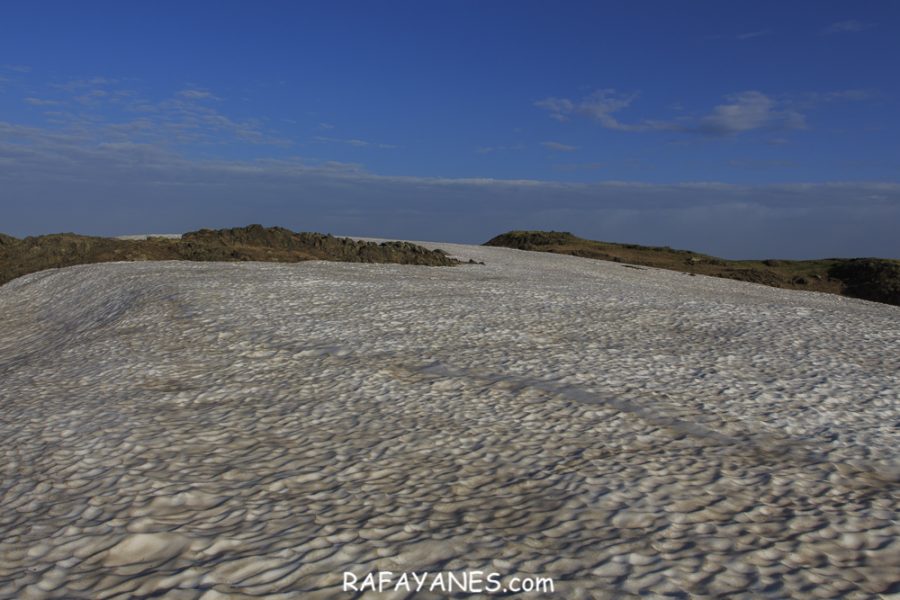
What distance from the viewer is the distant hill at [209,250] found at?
23438mm

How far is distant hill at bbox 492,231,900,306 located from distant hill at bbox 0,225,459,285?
12920 millimetres

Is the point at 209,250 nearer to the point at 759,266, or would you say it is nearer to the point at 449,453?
the point at 449,453

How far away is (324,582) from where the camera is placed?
383cm

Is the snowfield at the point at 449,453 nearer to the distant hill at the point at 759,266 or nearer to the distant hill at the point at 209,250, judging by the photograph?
the distant hill at the point at 209,250

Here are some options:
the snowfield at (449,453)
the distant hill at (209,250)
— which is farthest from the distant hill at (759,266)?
the snowfield at (449,453)

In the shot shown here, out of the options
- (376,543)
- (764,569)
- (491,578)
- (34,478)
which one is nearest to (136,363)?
(34,478)

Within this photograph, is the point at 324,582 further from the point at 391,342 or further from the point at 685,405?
the point at 391,342

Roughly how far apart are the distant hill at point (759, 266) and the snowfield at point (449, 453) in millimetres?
22536

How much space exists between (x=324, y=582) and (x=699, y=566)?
1885mm

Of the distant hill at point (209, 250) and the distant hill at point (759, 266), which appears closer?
the distant hill at point (209, 250)

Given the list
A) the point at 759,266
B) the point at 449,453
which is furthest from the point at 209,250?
the point at 759,266

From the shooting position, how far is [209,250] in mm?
24328

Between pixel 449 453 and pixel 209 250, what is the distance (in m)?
20.0

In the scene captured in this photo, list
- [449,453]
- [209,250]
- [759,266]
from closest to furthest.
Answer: [449,453] → [209,250] → [759,266]
